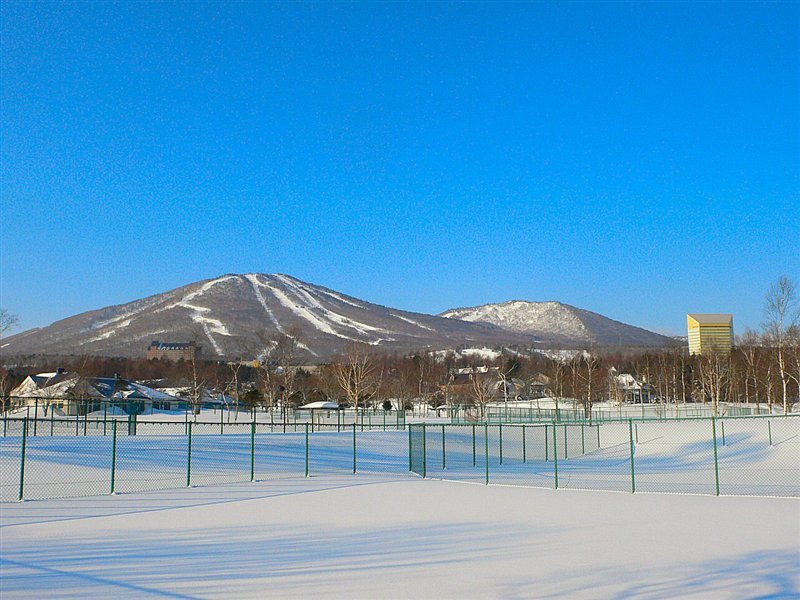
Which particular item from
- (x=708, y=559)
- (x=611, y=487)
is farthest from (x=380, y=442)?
(x=708, y=559)

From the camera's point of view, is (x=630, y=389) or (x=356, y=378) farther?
(x=630, y=389)

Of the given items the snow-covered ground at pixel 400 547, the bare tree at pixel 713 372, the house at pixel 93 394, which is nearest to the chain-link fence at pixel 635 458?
the snow-covered ground at pixel 400 547

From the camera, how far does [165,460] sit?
84.7 ft

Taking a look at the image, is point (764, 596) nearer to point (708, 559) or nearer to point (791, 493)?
point (708, 559)

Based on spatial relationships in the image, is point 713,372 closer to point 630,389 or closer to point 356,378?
point 356,378

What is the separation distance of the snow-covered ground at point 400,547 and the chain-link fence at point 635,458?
4586 millimetres

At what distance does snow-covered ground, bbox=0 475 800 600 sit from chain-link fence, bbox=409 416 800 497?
4586 millimetres

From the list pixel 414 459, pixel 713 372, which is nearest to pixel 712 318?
Answer: pixel 713 372

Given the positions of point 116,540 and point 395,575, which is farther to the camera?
point 116,540

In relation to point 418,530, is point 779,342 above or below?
above

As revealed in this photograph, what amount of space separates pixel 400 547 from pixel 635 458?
78.5ft

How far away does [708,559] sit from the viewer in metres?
10.5

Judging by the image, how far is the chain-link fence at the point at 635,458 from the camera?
22.7 meters

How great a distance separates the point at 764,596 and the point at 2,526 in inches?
495
